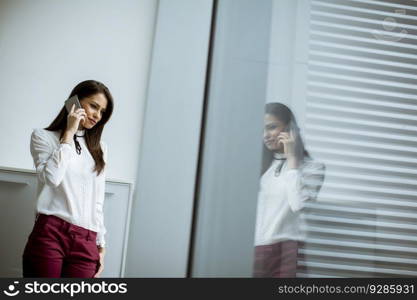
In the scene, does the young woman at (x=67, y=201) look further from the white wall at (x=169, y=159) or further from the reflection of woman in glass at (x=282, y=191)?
the reflection of woman in glass at (x=282, y=191)

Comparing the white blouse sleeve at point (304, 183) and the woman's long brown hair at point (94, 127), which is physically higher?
the woman's long brown hair at point (94, 127)

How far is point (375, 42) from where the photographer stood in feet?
0.80

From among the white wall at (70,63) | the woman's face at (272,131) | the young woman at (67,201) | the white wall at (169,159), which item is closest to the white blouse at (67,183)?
the young woman at (67,201)

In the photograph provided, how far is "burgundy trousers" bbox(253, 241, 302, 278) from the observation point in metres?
0.26

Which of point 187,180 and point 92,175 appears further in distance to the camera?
point 92,175

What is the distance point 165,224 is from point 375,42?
372 millimetres

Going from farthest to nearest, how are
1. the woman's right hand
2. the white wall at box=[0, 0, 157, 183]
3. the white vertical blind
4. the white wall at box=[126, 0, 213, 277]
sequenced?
the white wall at box=[0, 0, 157, 183], the woman's right hand, the white wall at box=[126, 0, 213, 277], the white vertical blind

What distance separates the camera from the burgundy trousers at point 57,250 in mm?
1125

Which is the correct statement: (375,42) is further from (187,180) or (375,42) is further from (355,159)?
(187,180)

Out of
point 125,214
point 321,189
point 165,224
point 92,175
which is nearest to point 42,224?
point 92,175

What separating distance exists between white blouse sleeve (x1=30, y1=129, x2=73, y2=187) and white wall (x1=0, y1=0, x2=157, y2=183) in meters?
0.53

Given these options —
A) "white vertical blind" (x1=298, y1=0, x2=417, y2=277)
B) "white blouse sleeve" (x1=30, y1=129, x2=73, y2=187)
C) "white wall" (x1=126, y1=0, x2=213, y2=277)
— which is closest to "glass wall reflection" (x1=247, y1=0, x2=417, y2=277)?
"white vertical blind" (x1=298, y1=0, x2=417, y2=277)

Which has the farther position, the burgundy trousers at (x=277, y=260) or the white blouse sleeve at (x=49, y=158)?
the white blouse sleeve at (x=49, y=158)

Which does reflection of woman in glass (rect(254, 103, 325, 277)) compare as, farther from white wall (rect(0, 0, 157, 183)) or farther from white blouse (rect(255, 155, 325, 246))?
white wall (rect(0, 0, 157, 183))
